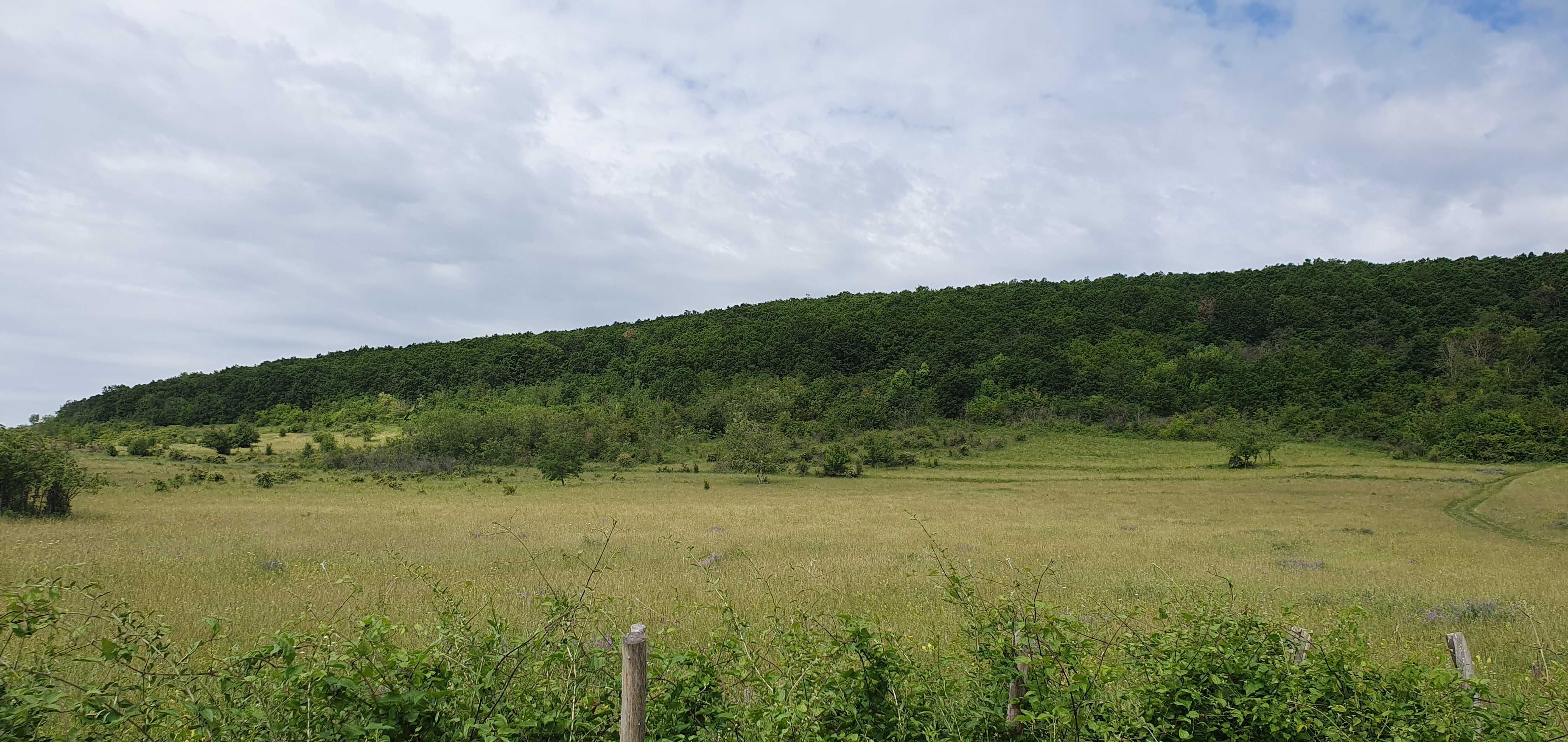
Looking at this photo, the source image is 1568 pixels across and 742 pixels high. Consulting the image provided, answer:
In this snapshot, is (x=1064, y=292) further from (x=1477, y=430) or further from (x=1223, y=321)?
(x=1477, y=430)

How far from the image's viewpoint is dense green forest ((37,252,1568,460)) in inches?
3543

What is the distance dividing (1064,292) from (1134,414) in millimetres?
57221

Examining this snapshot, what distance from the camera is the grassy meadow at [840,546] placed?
11250mm

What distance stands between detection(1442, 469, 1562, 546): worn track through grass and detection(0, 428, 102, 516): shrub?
154ft

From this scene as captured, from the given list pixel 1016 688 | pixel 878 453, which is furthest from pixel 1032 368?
pixel 1016 688

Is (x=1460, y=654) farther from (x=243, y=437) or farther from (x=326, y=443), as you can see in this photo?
(x=243, y=437)

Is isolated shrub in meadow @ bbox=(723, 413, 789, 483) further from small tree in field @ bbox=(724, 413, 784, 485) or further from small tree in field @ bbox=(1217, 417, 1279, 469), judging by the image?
small tree in field @ bbox=(1217, 417, 1279, 469)

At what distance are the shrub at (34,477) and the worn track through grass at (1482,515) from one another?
46825mm

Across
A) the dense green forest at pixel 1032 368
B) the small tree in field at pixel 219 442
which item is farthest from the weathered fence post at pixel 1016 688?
the small tree in field at pixel 219 442

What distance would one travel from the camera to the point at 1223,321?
128m

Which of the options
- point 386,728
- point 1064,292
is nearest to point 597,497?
point 386,728

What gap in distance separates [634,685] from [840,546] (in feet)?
56.4

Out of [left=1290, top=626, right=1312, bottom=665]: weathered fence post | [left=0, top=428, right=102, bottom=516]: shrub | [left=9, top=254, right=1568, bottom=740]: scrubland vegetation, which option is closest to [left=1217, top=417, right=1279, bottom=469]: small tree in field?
[left=9, top=254, right=1568, bottom=740]: scrubland vegetation

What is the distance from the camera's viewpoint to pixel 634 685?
13.5ft
